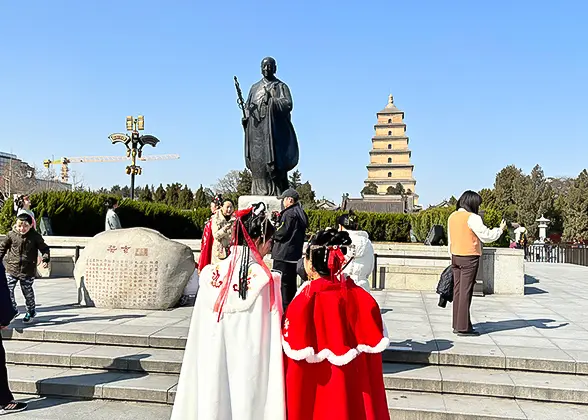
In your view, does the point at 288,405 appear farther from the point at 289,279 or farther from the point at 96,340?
the point at 96,340

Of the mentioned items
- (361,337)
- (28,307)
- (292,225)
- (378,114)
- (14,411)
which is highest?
(378,114)

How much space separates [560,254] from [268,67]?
2367 cm

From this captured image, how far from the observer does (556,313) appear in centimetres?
836

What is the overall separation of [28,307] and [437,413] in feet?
17.7

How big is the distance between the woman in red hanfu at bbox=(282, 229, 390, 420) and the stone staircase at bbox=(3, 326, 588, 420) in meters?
1.67

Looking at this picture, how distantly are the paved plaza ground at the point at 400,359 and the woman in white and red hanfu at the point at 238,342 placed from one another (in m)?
1.68

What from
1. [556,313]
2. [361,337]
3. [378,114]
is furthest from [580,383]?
[378,114]

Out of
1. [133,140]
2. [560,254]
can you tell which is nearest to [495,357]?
[133,140]

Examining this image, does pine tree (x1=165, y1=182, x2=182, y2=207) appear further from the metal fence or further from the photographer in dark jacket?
the photographer in dark jacket

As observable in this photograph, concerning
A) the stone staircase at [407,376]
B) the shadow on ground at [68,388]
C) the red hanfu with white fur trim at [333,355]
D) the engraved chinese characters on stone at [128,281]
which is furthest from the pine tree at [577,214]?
the red hanfu with white fur trim at [333,355]

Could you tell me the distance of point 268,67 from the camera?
35.5ft

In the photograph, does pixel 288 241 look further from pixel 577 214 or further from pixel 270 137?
pixel 577 214

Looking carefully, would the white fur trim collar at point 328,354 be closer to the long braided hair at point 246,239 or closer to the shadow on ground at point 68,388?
the long braided hair at point 246,239

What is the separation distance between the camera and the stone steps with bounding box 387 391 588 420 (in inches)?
173
